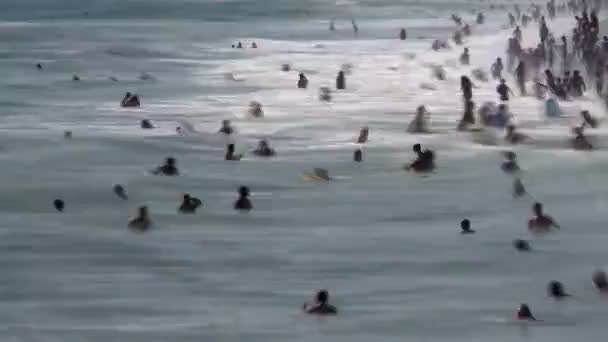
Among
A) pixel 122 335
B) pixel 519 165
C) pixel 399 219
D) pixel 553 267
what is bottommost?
pixel 122 335

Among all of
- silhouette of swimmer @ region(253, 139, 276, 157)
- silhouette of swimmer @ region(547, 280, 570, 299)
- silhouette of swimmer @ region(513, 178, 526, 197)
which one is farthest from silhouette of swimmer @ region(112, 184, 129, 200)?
silhouette of swimmer @ region(547, 280, 570, 299)

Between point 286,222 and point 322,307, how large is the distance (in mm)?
4581

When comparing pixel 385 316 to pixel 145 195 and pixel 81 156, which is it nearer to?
pixel 145 195

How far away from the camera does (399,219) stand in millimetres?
16000

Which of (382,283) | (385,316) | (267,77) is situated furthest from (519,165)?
(267,77)

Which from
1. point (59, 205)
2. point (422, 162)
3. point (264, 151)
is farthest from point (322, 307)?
point (264, 151)

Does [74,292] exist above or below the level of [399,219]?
below

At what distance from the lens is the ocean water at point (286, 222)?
11.2 metres

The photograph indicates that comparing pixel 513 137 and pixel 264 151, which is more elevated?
pixel 513 137

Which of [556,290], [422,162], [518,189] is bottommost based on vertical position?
[556,290]

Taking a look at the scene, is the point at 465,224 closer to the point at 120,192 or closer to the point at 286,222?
the point at 286,222

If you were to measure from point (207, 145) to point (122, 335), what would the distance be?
12.0 metres

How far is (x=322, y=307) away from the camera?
11289mm

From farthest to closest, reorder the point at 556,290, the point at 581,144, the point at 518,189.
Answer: the point at 581,144 → the point at 518,189 → the point at 556,290
